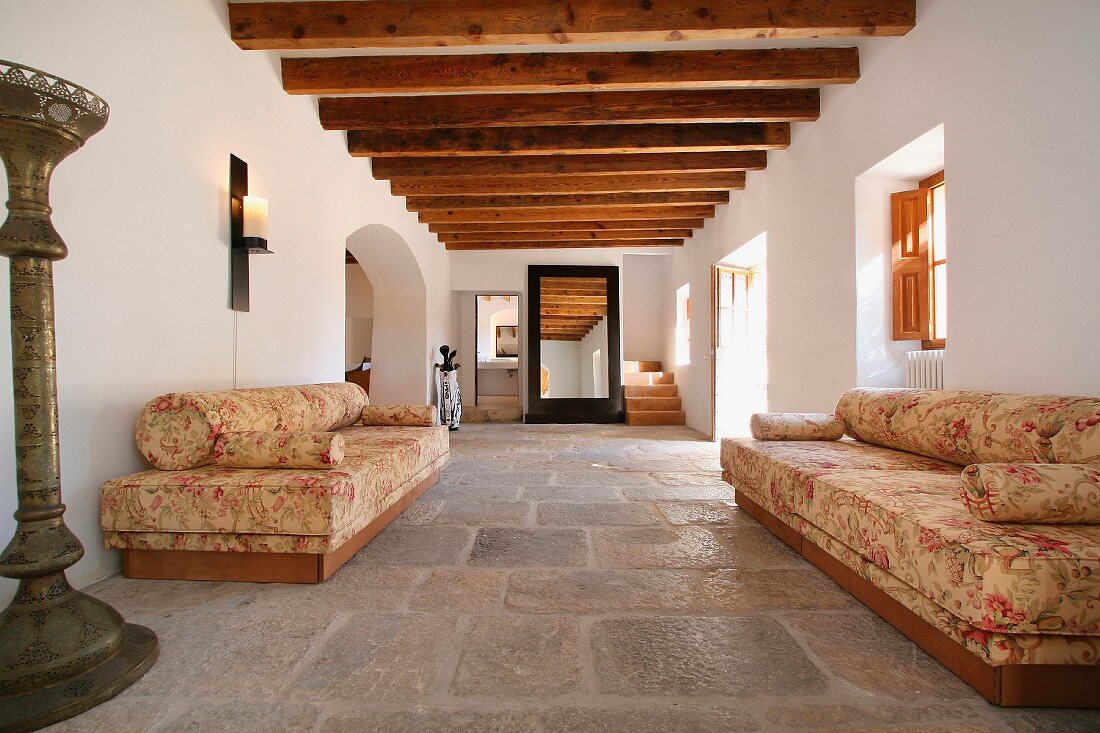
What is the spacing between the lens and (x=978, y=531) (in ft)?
4.47

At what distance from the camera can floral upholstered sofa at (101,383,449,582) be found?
1.94m

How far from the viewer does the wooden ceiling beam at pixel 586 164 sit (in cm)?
463

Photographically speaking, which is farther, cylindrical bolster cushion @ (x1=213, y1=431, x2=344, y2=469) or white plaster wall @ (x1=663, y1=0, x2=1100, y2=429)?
cylindrical bolster cushion @ (x1=213, y1=431, x2=344, y2=469)

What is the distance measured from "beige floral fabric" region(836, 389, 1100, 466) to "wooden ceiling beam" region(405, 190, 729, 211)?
10.6 ft

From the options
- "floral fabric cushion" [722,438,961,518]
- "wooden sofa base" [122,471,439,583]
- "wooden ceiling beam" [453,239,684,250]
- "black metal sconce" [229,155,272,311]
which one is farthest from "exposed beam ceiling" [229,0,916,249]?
"wooden sofa base" [122,471,439,583]

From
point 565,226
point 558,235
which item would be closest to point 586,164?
point 565,226

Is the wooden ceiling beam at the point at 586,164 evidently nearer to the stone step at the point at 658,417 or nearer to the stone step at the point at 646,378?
the stone step at the point at 658,417

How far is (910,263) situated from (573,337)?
201 inches

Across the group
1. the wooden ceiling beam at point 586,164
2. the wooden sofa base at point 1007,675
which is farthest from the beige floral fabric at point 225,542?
the wooden ceiling beam at point 586,164

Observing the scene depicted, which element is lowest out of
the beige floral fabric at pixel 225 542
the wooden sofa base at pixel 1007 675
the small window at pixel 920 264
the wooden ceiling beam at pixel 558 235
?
the wooden sofa base at pixel 1007 675

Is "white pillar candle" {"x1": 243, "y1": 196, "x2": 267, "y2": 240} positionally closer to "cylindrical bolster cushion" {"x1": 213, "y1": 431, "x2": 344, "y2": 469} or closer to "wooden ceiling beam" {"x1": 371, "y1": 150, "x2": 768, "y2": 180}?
"cylindrical bolster cushion" {"x1": 213, "y1": 431, "x2": 344, "y2": 469}

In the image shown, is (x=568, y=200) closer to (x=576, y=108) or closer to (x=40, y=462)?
(x=576, y=108)

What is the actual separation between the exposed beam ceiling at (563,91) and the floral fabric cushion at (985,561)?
→ 2.47m

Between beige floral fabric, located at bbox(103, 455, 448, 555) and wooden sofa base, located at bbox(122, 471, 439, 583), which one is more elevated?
beige floral fabric, located at bbox(103, 455, 448, 555)
